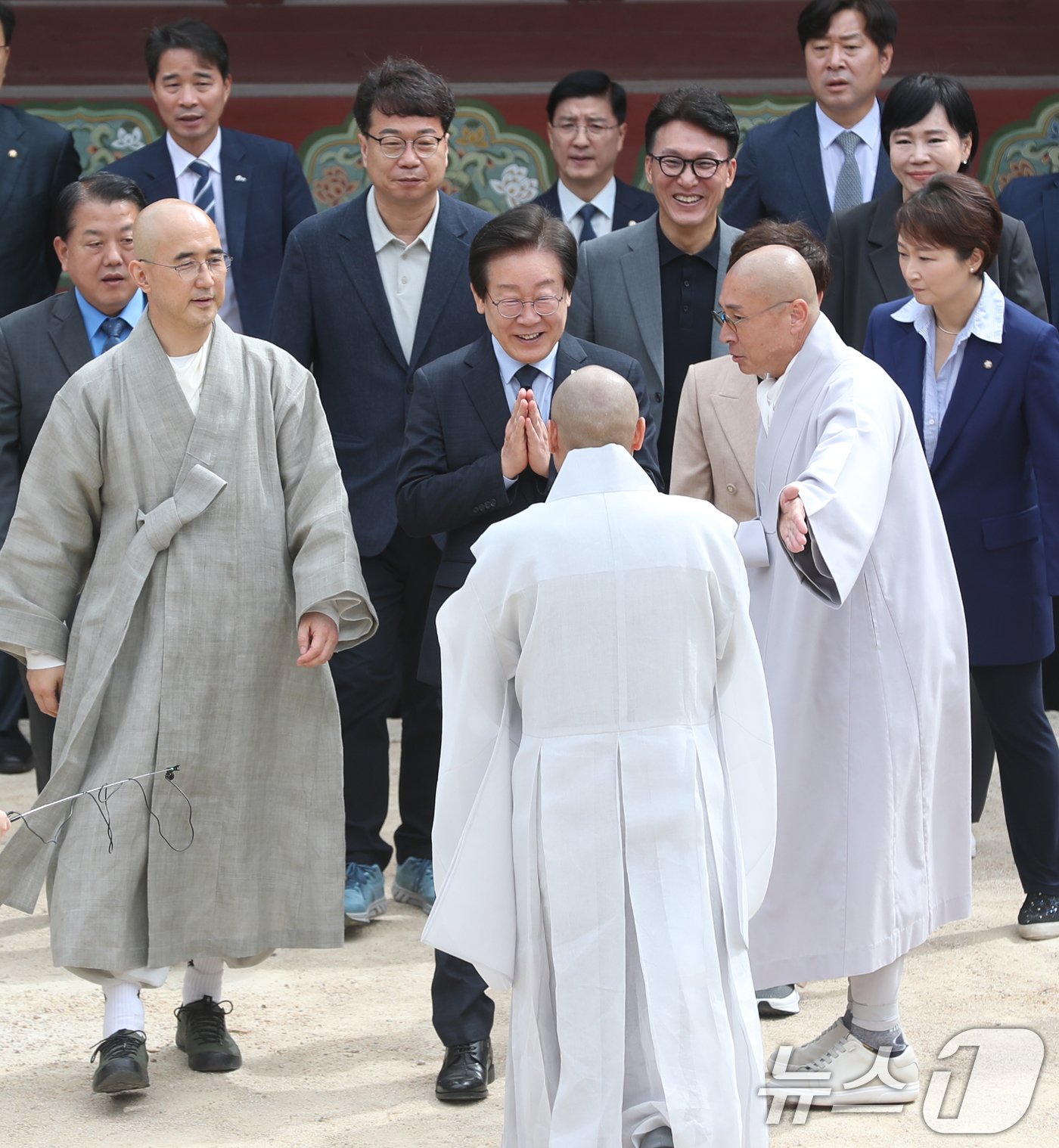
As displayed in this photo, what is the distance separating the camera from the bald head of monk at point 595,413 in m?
3.11

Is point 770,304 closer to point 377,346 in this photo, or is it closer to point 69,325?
point 377,346

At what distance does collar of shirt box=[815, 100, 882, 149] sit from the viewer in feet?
19.4

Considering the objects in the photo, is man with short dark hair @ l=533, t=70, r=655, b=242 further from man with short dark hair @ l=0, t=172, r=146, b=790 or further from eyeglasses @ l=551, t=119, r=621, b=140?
man with short dark hair @ l=0, t=172, r=146, b=790

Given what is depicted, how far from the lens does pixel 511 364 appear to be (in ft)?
13.8

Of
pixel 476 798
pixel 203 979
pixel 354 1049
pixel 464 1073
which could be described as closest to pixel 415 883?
pixel 354 1049

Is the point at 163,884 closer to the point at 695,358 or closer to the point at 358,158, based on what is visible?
the point at 695,358

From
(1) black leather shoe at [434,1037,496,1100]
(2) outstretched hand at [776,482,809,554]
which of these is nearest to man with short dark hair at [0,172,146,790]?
(1) black leather shoe at [434,1037,496,1100]

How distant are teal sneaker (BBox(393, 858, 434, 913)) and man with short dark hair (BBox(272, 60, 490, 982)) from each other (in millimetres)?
29

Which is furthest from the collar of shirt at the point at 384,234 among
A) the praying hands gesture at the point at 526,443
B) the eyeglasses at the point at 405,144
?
the praying hands gesture at the point at 526,443

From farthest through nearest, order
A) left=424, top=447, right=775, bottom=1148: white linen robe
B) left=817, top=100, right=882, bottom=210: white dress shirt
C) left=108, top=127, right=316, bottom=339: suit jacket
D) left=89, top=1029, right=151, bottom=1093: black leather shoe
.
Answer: left=817, top=100, right=882, bottom=210: white dress shirt, left=108, top=127, right=316, bottom=339: suit jacket, left=89, top=1029, right=151, bottom=1093: black leather shoe, left=424, top=447, right=775, bottom=1148: white linen robe

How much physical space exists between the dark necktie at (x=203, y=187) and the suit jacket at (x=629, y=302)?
1.47 m

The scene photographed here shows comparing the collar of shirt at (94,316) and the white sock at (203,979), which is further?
the collar of shirt at (94,316)

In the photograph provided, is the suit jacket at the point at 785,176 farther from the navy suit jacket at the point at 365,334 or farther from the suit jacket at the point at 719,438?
the suit jacket at the point at 719,438

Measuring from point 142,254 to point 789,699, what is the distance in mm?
1738
